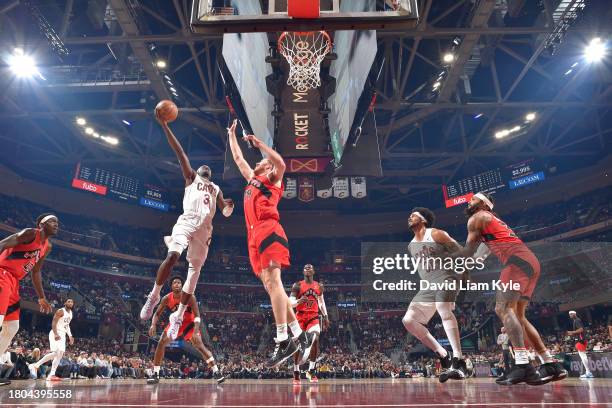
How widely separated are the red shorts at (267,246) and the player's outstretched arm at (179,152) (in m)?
1.39

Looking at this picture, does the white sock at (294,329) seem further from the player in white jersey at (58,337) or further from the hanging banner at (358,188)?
the hanging banner at (358,188)

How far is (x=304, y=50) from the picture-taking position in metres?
10.7

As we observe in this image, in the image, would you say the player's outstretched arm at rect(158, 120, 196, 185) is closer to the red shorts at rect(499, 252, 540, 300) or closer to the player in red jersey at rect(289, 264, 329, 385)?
the player in red jersey at rect(289, 264, 329, 385)

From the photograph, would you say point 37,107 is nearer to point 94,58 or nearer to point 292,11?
point 94,58

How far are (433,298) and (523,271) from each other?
4.10 feet

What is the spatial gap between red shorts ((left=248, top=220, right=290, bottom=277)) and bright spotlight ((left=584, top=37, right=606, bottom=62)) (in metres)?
15.0

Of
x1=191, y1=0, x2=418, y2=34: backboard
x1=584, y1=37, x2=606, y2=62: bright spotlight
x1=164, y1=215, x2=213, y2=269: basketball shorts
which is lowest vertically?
x1=164, y1=215, x2=213, y2=269: basketball shorts

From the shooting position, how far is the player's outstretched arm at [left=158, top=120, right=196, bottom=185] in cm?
519

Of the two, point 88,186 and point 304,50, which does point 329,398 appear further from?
point 88,186

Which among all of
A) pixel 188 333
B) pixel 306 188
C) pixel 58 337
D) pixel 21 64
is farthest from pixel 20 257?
pixel 306 188

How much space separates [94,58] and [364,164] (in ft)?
41.2

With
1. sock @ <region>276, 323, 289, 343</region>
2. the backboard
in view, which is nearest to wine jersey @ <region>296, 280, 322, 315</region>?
sock @ <region>276, 323, 289, 343</region>

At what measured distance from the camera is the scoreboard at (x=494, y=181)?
77.0 ft

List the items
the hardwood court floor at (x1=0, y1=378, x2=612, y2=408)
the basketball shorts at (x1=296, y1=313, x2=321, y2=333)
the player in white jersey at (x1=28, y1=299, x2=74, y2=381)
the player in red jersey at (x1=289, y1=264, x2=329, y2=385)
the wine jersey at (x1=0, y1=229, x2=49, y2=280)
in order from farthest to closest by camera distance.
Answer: the player in white jersey at (x1=28, y1=299, x2=74, y2=381)
the basketball shorts at (x1=296, y1=313, x2=321, y2=333)
the player in red jersey at (x1=289, y1=264, x2=329, y2=385)
the wine jersey at (x1=0, y1=229, x2=49, y2=280)
the hardwood court floor at (x1=0, y1=378, x2=612, y2=408)
